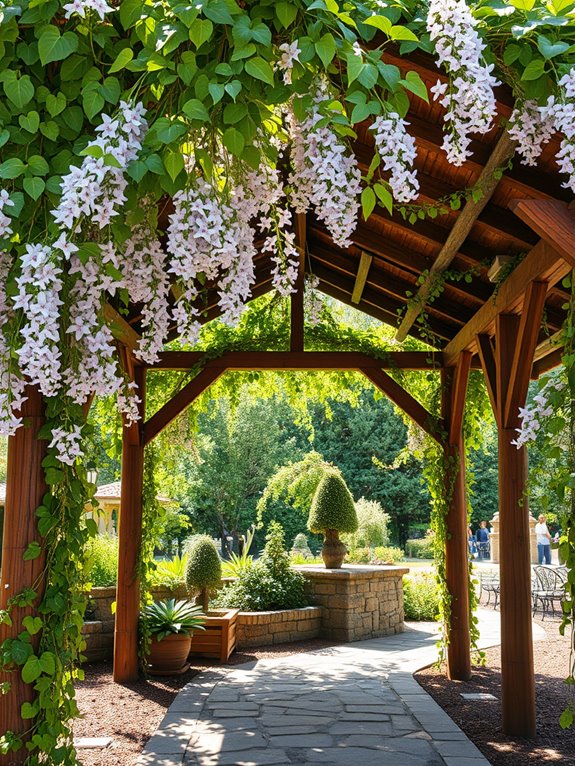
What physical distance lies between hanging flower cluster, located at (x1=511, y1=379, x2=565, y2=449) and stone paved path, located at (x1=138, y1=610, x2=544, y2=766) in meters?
2.27

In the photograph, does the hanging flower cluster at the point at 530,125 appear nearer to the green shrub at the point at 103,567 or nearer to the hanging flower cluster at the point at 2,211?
the hanging flower cluster at the point at 2,211

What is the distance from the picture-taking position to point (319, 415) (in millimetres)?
25344

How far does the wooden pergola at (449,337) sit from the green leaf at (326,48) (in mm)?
951

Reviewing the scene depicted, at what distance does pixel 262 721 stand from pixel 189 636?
6.25 feet

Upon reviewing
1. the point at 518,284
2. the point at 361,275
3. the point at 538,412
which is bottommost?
the point at 538,412

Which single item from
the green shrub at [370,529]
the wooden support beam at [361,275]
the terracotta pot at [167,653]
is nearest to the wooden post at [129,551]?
the terracotta pot at [167,653]

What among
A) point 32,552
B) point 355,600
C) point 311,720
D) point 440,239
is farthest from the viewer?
point 355,600

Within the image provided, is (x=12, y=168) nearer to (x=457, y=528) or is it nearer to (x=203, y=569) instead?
(x=457, y=528)

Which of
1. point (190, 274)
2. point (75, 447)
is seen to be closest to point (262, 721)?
point (75, 447)

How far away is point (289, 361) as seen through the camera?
276 inches

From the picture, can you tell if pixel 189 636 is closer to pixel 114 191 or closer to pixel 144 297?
pixel 144 297

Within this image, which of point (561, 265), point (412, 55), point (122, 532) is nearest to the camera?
point (412, 55)

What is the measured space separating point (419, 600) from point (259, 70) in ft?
32.2

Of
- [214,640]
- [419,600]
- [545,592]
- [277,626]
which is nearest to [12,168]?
[214,640]
